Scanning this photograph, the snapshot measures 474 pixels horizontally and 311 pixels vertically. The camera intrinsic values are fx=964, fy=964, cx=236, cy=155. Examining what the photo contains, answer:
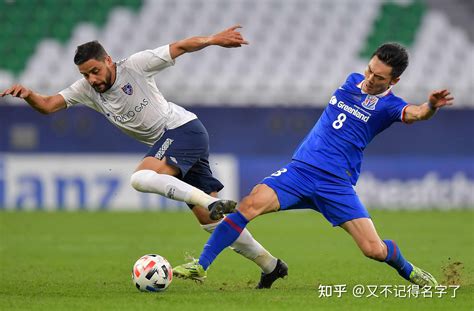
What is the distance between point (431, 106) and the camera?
25.7 feet

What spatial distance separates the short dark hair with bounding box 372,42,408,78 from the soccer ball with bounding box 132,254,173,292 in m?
2.58

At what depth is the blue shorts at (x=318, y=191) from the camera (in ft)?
27.5

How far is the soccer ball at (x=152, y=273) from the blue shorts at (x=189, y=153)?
897 mm

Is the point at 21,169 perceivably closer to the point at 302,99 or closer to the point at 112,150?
the point at 112,150

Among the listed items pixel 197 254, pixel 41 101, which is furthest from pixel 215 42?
pixel 197 254

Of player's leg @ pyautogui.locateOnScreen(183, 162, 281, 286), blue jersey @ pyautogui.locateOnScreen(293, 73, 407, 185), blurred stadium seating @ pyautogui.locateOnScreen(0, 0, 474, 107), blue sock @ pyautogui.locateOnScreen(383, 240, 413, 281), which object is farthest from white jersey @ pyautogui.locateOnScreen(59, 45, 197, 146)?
blurred stadium seating @ pyautogui.locateOnScreen(0, 0, 474, 107)

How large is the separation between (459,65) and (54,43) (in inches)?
403

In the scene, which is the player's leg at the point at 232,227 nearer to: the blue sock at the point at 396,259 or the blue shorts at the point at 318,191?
the blue shorts at the point at 318,191

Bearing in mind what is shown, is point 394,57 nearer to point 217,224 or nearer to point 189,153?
point 189,153

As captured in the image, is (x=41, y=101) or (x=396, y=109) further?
(x=41, y=101)

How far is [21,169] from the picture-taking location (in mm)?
20000

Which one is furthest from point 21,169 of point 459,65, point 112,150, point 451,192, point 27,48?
point 459,65

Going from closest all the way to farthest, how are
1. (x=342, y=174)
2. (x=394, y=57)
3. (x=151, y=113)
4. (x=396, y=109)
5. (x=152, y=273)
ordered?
(x=394, y=57), (x=396, y=109), (x=152, y=273), (x=342, y=174), (x=151, y=113)

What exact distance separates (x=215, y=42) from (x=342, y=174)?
1609 millimetres
